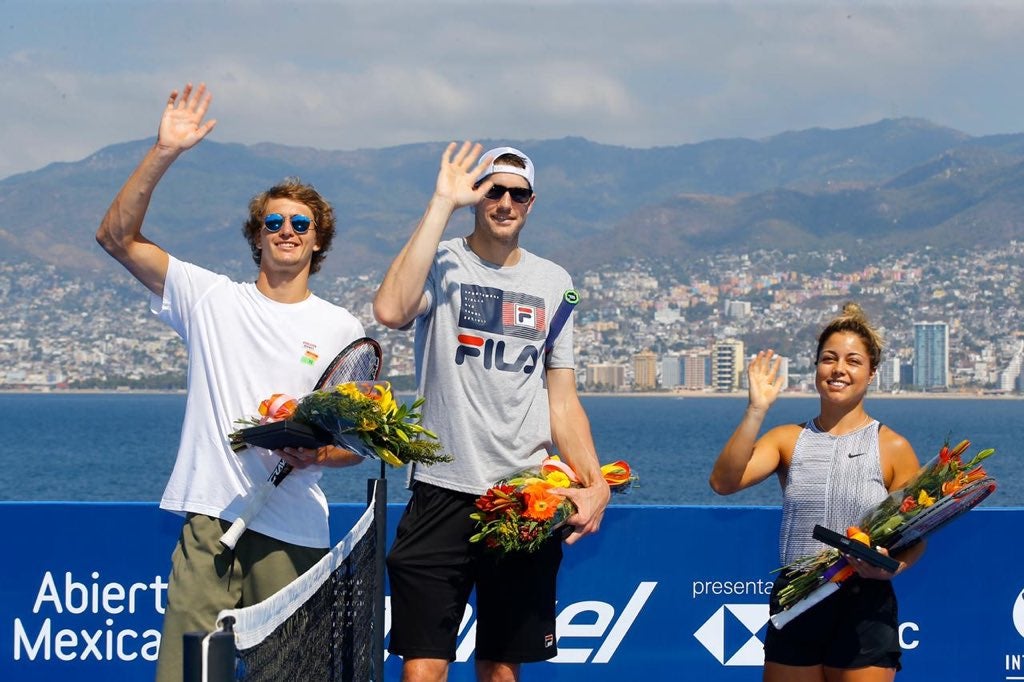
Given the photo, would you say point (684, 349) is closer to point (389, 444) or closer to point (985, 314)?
point (985, 314)

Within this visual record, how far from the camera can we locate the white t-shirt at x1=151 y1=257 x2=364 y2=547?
16.1 ft

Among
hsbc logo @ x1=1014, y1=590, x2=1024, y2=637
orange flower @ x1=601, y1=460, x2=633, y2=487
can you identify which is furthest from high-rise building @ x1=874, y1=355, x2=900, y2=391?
orange flower @ x1=601, y1=460, x2=633, y2=487

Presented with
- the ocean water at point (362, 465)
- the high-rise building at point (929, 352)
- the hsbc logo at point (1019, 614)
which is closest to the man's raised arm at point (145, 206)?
the hsbc logo at point (1019, 614)

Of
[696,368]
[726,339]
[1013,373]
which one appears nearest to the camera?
[1013,373]

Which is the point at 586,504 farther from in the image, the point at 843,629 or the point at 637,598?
the point at 637,598

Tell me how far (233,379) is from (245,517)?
491mm

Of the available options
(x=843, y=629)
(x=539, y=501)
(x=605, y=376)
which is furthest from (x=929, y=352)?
(x=539, y=501)

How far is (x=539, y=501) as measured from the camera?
200 inches

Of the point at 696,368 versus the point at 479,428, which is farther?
the point at 696,368

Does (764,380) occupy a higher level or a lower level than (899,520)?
higher

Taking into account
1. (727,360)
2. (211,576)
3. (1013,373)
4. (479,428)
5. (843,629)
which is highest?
(727,360)

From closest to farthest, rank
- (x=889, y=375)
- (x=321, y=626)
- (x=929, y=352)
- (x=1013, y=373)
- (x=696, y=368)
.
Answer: (x=321, y=626) < (x=929, y=352) < (x=1013, y=373) < (x=889, y=375) < (x=696, y=368)

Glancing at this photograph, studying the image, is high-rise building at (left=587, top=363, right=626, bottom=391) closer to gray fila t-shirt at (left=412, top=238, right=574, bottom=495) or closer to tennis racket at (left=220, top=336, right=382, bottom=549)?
gray fila t-shirt at (left=412, top=238, right=574, bottom=495)

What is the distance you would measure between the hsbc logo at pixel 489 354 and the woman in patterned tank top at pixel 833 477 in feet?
2.80
